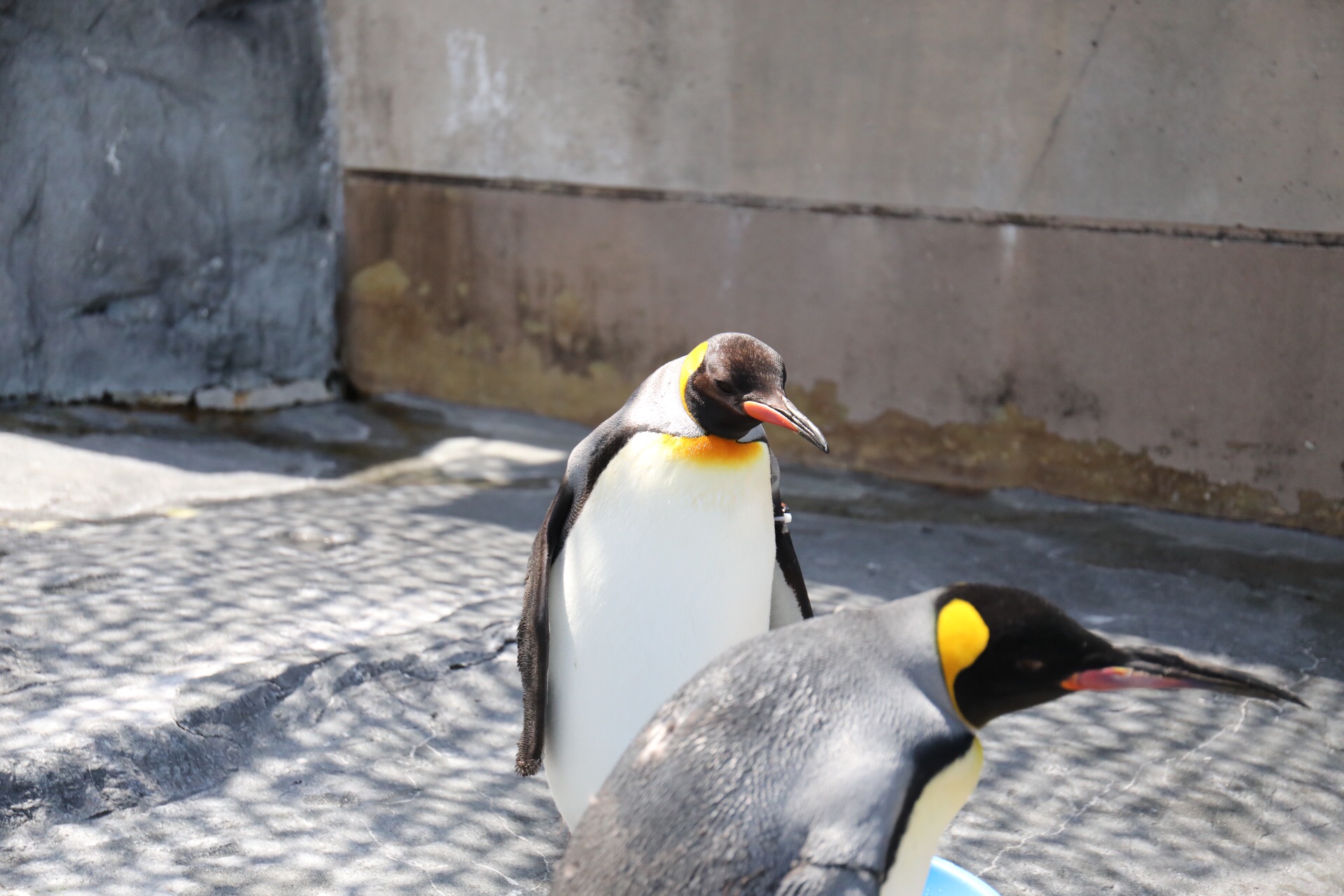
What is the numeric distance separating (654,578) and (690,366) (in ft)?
0.94

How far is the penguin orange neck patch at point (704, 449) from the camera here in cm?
161

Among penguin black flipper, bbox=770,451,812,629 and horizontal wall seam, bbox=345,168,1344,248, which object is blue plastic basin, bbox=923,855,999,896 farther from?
horizontal wall seam, bbox=345,168,1344,248

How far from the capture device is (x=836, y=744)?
39.5 inches

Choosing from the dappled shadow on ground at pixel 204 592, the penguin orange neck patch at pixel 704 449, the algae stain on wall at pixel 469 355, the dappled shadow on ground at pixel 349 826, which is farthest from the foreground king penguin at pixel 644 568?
the algae stain on wall at pixel 469 355

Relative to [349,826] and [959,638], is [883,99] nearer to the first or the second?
[349,826]

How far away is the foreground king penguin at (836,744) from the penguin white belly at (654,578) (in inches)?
20.2

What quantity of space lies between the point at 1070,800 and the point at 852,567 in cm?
104

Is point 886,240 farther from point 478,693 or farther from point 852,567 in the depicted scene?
point 478,693

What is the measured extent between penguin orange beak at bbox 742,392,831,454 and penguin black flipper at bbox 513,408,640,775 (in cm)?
22

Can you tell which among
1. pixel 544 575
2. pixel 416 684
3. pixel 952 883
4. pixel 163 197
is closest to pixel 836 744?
pixel 952 883

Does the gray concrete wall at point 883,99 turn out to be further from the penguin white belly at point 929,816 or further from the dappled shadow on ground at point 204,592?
the penguin white belly at point 929,816

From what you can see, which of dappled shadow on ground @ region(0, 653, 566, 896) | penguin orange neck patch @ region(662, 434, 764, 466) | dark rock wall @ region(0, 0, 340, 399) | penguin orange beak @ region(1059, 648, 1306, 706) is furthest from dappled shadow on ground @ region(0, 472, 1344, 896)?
Answer: dark rock wall @ region(0, 0, 340, 399)

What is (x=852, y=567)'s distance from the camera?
293 centimetres

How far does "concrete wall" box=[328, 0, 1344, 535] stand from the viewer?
3.25 m
